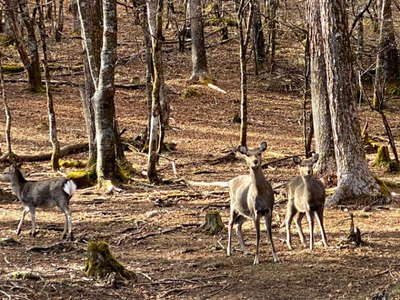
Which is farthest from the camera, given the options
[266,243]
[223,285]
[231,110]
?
[231,110]

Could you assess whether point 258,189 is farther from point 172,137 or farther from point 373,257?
point 172,137

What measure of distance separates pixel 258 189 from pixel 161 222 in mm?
3135

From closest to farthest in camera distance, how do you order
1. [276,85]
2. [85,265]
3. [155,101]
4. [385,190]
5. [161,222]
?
[85,265], [161,222], [385,190], [155,101], [276,85]

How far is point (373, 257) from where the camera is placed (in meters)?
9.02

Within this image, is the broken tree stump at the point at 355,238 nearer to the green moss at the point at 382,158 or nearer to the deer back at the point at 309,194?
the deer back at the point at 309,194

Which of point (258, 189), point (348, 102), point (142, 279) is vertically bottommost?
point (142, 279)

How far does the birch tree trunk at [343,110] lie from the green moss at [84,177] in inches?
216

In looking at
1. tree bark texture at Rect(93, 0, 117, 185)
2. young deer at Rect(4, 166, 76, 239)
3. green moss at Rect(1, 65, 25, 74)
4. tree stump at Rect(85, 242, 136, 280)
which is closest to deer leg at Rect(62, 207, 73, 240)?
young deer at Rect(4, 166, 76, 239)

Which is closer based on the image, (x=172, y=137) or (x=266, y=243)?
(x=266, y=243)

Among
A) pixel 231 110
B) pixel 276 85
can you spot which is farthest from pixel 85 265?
pixel 276 85

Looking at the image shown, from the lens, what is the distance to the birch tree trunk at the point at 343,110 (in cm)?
1202

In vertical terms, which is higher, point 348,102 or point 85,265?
point 348,102

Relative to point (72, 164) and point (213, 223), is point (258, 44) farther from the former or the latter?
point (213, 223)

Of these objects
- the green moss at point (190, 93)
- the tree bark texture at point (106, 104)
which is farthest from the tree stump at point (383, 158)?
the green moss at point (190, 93)
